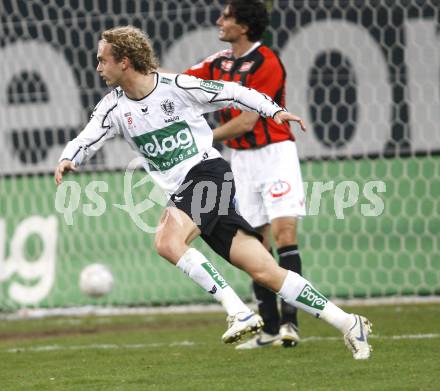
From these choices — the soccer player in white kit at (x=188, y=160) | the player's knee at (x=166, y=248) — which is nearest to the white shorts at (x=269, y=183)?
the soccer player in white kit at (x=188, y=160)

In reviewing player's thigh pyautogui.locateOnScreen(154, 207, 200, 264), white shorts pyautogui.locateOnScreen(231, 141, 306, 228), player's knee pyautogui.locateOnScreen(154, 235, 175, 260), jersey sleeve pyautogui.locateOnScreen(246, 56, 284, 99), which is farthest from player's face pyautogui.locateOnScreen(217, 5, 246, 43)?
player's knee pyautogui.locateOnScreen(154, 235, 175, 260)

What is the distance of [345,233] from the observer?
9109 mm

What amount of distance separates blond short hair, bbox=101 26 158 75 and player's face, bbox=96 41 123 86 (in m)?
0.02

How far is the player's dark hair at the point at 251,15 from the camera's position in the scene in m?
6.85

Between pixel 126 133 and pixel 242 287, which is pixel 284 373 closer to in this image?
pixel 126 133

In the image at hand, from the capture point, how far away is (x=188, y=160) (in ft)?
18.5

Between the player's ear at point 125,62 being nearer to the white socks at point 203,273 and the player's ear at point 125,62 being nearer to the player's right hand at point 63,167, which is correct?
the player's right hand at point 63,167

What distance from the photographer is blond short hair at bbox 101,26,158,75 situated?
5.68 m

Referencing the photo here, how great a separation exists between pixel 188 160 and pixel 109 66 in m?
0.67

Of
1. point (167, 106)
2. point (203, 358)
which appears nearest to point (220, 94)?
point (167, 106)

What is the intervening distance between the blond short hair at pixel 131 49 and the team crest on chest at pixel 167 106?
23 centimetres

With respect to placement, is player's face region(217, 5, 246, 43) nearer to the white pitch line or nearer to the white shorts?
the white shorts

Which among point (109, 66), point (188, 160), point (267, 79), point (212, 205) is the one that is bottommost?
point (212, 205)

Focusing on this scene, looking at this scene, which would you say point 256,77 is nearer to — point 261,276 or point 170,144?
point 170,144
